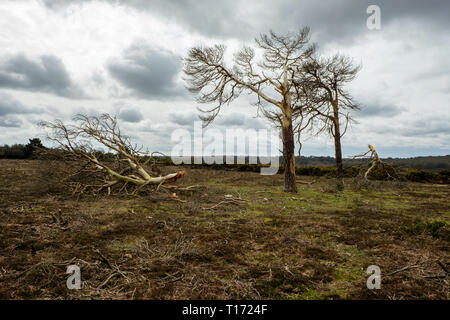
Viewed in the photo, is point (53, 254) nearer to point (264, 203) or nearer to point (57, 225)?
point (57, 225)

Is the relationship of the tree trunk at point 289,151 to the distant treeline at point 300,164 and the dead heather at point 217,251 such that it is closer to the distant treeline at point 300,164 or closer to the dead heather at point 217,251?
the distant treeline at point 300,164

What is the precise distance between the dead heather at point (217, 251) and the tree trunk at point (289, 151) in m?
3.44

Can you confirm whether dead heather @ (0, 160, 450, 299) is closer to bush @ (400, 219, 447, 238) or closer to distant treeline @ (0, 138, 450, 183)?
bush @ (400, 219, 447, 238)

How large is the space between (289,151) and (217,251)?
7.73 meters

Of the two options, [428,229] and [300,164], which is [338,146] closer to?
[300,164]

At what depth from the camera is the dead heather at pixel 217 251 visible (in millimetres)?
2725

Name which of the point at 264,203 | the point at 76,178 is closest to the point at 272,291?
the point at 264,203

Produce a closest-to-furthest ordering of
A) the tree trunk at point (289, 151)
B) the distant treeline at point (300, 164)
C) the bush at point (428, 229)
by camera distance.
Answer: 1. the bush at point (428, 229)
2. the distant treeline at point (300, 164)
3. the tree trunk at point (289, 151)

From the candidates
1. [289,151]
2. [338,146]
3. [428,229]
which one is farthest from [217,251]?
[338,146]

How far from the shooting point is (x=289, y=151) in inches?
425

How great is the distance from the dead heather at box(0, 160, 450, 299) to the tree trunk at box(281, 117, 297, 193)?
11.3 ft

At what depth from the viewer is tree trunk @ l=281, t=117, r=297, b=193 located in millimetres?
10802

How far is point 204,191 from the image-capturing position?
1012cm

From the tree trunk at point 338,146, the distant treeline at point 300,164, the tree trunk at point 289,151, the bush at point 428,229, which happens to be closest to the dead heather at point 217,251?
the bush at point 428,229
